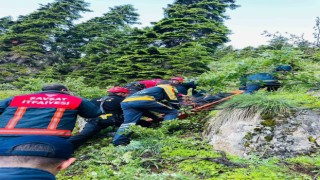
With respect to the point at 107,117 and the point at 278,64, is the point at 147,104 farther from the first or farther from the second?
the point at 278,64

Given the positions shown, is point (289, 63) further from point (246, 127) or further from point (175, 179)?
point (175, 179)

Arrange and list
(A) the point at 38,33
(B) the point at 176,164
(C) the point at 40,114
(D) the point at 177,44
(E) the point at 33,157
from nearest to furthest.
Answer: (E) the point at 33,157 < (C) the point at 40,114 < (B) the point at 176,164 < (D) the point at 177,44 < (A) the point at 38,33

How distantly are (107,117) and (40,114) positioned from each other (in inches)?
163

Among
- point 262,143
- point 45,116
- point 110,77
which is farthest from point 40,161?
point 110,77

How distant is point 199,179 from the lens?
12.3ft

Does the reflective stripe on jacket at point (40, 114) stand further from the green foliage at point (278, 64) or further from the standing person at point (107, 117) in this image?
the standing person at point (107, 117)

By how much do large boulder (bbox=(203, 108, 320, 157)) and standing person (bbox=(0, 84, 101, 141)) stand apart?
2.96 m

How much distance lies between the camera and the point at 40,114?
105 inches

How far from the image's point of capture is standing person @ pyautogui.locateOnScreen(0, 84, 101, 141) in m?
2.55

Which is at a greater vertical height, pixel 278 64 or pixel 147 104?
pixel 278 64

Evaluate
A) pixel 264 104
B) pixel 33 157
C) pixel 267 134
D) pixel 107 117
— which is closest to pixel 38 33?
pixel 107 117

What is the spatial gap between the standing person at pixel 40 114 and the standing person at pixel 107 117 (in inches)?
140

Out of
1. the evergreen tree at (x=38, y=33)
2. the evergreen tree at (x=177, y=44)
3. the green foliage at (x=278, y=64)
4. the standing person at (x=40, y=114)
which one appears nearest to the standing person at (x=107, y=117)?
the green foliage at (x=278, y=64)

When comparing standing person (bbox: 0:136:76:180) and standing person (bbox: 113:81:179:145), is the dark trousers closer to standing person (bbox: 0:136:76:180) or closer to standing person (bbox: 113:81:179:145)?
standing person (bbox: 113:81:179:145)
